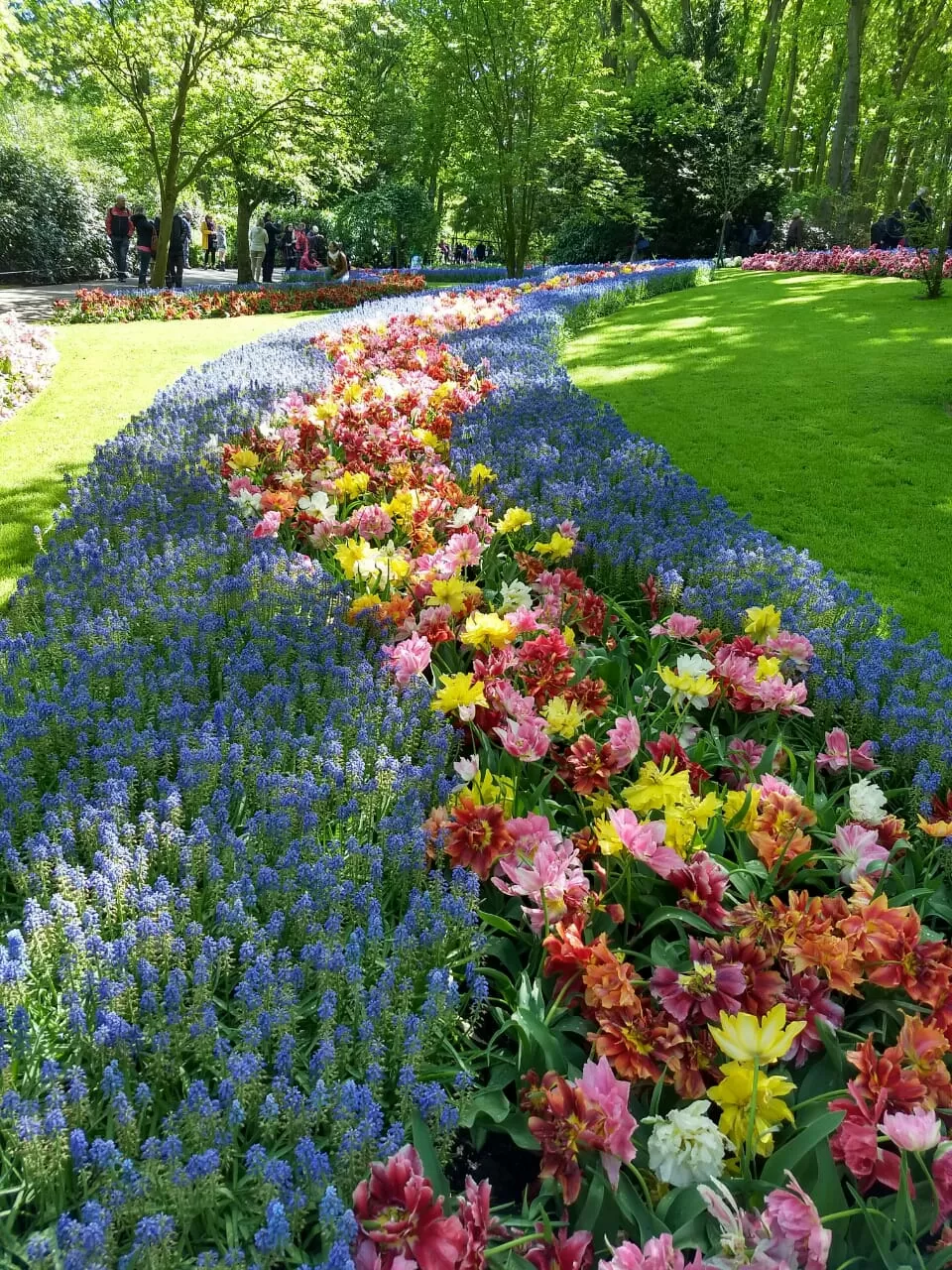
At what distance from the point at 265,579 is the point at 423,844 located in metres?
1.79

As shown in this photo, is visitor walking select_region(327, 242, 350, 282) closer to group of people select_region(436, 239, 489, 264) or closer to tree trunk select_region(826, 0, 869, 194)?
tree trunk select_region(826, 0, 869, 194)

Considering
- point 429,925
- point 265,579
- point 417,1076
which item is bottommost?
point 417,1076

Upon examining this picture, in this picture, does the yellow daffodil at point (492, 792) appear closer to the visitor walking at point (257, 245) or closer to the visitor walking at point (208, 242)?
the visitor walking at point (257, 245)

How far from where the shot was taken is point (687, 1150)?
5.42 feet

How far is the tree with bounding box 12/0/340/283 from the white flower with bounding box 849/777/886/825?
18.9m

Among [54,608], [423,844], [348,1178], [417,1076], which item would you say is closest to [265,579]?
[54,608]

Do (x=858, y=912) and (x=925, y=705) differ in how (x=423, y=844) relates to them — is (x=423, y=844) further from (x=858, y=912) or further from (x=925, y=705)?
(x=925, y=705)

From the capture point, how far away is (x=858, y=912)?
2.15 metres

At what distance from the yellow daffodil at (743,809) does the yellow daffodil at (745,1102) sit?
2.64 ft

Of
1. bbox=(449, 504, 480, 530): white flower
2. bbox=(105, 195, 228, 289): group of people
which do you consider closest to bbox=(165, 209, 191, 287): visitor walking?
bbox=(105, 195, 228, 289): group of people

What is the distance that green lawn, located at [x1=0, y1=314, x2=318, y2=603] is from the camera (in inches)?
229

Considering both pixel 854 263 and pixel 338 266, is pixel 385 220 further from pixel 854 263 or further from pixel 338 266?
pixel 854 263

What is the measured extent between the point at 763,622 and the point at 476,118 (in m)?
17.1

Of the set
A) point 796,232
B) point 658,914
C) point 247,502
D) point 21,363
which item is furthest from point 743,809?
point 796,232
